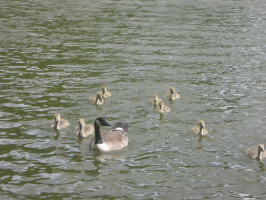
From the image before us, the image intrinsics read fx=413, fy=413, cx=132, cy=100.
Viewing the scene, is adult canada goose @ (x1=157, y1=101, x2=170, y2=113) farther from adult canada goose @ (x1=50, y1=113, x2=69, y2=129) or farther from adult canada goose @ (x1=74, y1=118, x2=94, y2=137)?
adult canada goose @ (x1=50, y1=113, x2=69, y2=129)

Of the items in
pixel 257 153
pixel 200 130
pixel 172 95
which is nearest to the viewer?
pixel 257 153

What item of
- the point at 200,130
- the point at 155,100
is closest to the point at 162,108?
the point at 155,100

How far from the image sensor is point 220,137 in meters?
11.6

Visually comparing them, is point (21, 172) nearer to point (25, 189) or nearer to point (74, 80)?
point (25, 189)

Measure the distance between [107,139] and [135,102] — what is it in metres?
3.62

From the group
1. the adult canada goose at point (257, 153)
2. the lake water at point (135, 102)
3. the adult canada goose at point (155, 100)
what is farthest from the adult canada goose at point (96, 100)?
the adult canada goose at point (257, 153)

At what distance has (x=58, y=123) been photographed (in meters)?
11.8

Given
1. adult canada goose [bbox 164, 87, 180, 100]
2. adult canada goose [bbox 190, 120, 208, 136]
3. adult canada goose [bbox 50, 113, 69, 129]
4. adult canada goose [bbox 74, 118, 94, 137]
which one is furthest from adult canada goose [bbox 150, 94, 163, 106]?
adult canada goose [bbox 50, 113, 69, 129]

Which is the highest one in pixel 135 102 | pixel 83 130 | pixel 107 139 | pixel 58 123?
pixel 135 102

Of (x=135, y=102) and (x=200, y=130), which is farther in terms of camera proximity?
(x=135, y=102)

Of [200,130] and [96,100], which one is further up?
[96,100]

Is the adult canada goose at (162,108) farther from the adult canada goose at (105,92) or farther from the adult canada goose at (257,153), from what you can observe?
the adult canada goose at (257,153)

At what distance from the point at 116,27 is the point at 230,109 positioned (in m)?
13.3

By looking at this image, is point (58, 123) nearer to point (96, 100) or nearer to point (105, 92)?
point (96, 100)
